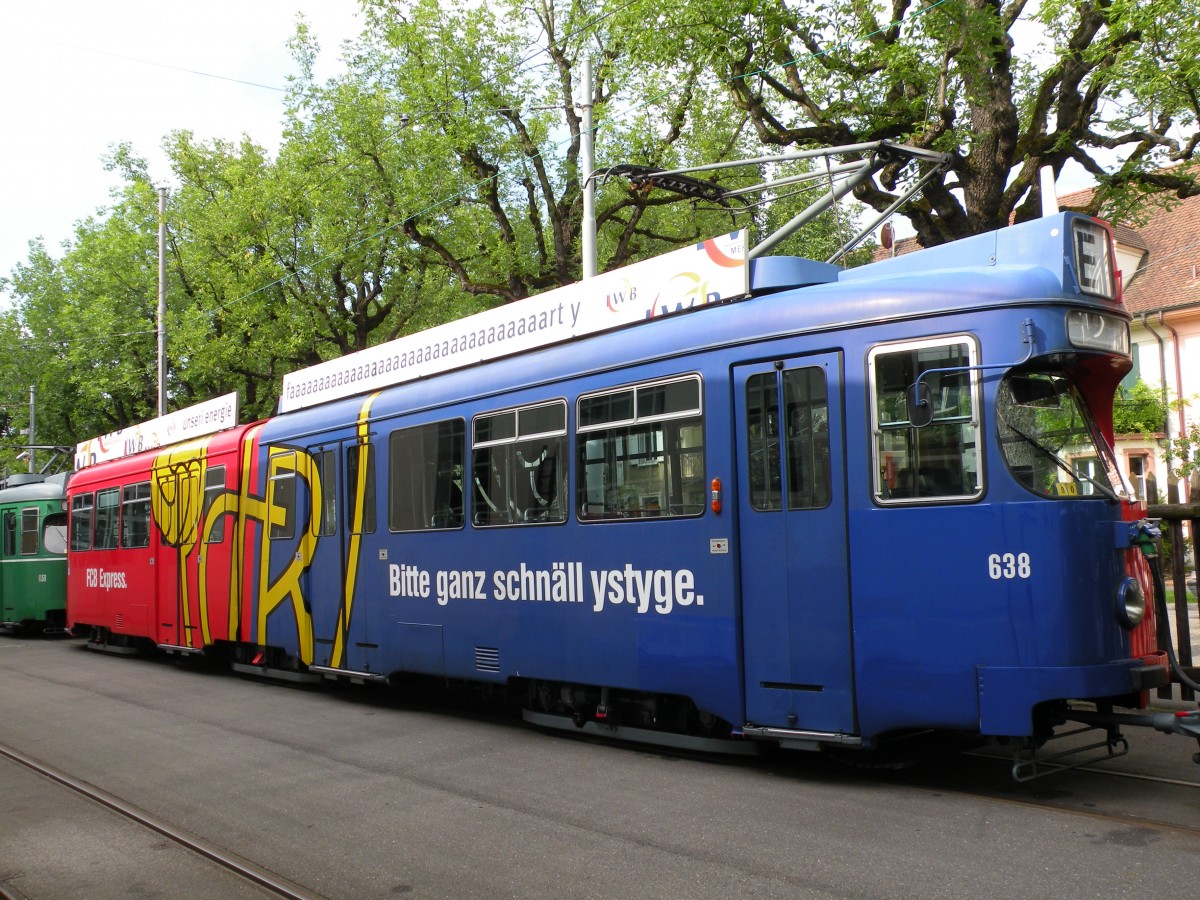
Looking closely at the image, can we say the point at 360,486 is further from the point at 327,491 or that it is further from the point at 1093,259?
the point at 1093,259

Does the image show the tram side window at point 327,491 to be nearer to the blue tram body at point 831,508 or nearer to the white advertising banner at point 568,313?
the white advertising banner at point 568,313

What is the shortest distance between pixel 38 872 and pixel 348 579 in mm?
5926

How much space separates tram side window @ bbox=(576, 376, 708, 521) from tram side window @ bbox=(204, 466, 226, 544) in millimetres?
7702

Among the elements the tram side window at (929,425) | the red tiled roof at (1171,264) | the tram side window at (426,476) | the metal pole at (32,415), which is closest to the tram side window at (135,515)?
the tram side window at (426,476)

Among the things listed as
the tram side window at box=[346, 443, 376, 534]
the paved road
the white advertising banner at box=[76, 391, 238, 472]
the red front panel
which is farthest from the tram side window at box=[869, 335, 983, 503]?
the white advertising banner at box=[76, 391, 238, 472]

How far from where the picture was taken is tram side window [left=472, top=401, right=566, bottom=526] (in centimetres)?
913

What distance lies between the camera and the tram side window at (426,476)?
10.4 metres

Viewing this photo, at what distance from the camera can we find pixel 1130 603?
6.52m

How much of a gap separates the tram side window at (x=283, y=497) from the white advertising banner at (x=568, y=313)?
1005 millimetres

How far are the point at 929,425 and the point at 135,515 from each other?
14514 millimetres

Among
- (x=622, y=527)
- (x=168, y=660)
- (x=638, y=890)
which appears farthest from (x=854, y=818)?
(x=168, y=660)

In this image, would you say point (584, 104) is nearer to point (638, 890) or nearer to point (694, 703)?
point (694, 703)

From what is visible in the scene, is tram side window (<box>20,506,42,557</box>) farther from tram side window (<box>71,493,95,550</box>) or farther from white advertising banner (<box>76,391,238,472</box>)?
tram side window (<box>71,493,95,550</box>)

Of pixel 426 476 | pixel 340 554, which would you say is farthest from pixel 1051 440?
pixel 340 554
